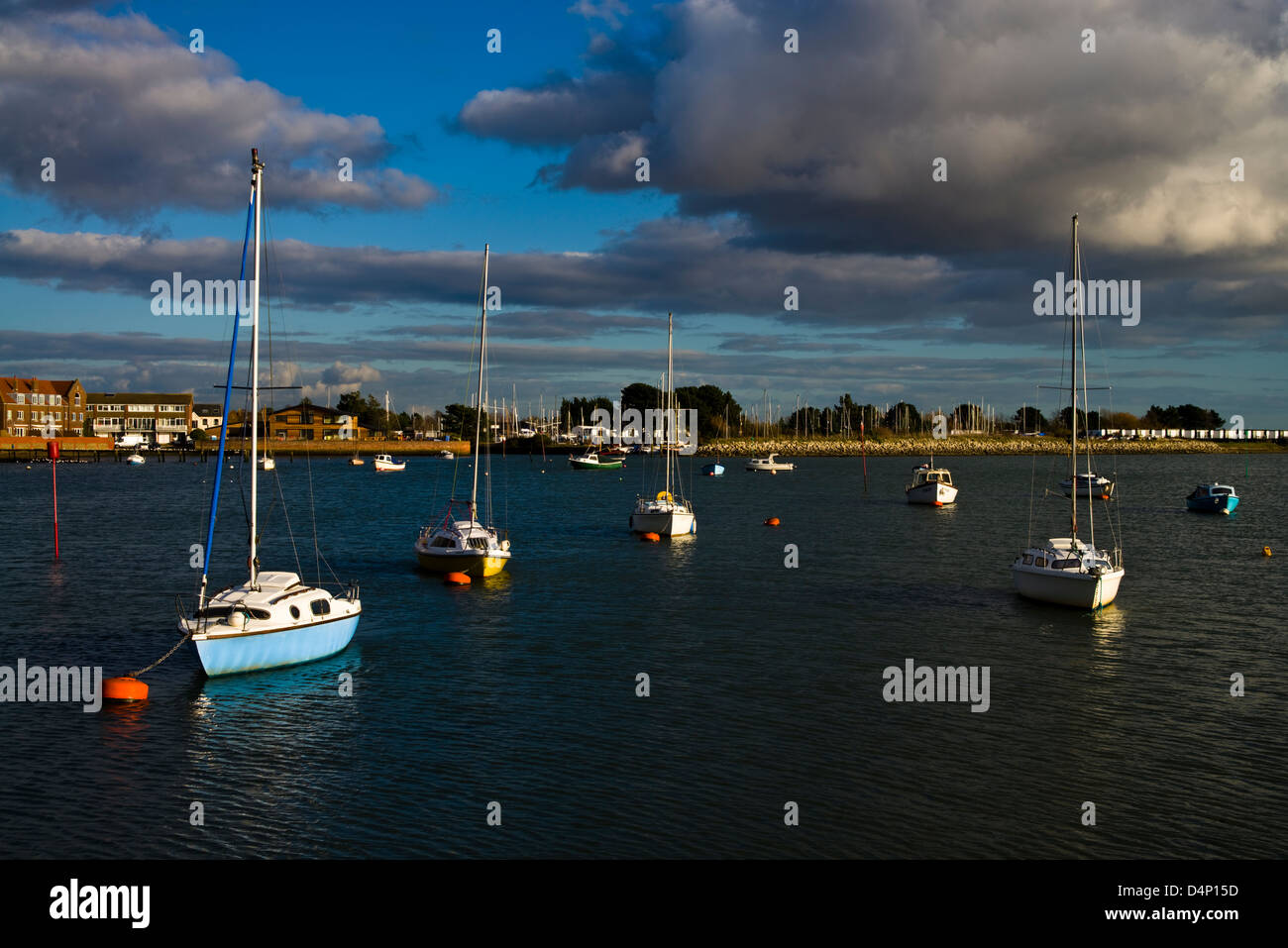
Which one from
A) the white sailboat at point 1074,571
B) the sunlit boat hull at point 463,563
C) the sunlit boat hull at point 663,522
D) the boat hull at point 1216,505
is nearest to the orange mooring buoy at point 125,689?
the sunlit boat hull at point 463,563

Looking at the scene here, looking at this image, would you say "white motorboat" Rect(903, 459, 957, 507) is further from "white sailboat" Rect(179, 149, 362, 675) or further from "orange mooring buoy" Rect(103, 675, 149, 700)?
"orange mooring buoy" Rect(103, 675, 149, 700)

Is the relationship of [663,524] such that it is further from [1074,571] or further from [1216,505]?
[1216,505]

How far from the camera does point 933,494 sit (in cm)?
11606

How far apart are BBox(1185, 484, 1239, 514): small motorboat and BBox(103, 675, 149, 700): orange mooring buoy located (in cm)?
10149

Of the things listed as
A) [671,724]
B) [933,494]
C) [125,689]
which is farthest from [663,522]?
[125,689]

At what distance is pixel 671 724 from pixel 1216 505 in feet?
304

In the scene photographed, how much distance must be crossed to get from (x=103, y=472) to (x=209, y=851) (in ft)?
636

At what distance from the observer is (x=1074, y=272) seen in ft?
154

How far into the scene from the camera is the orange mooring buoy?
102ft

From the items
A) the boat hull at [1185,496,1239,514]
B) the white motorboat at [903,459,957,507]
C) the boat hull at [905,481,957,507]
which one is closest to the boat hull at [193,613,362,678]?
→ the boat hull at [905,481,957,507]

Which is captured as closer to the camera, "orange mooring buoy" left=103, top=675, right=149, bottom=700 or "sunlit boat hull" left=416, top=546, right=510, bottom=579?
"orange mooring buoy" left=103, top=675, right=149, bottom=700

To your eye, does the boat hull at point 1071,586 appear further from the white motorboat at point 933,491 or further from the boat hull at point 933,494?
the white motorboat at point 933,491
